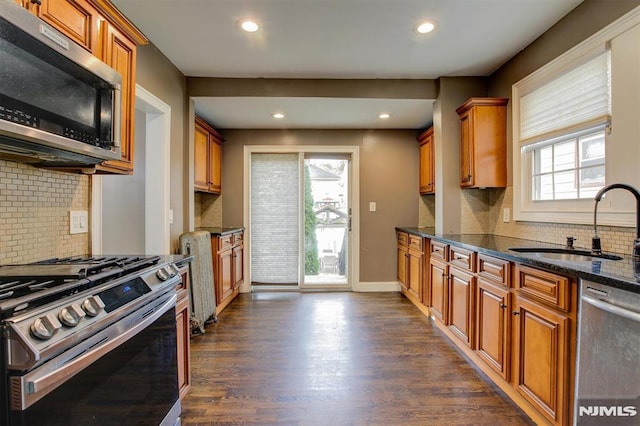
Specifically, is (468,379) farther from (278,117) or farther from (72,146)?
(278,117)

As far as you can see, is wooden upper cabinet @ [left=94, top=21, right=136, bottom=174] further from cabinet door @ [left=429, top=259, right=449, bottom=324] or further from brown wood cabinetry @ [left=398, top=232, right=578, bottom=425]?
cabinet door @ [left=429, top=259, right=449, bottom=324]

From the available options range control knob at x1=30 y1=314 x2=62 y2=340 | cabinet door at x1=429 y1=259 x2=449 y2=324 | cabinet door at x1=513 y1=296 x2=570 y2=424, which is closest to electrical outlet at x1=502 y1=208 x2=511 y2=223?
cabinet door at x1=429 y1=259 x2=449 y2=324

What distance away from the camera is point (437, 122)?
326cm

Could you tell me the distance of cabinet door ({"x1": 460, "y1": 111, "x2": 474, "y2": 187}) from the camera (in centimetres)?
294

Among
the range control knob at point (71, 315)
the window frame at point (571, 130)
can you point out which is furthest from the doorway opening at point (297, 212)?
the range control knob at point (71, 315)

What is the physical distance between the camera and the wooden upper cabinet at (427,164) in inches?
153

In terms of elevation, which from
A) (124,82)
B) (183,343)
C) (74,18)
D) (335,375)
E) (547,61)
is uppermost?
(547,61)

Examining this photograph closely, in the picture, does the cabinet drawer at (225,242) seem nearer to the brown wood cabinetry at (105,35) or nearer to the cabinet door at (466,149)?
the brown wood cabinetry at (105,35)

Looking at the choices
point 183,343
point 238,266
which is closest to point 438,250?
point 183,343

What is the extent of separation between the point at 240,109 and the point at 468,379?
3.30m

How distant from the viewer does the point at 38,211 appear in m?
1.56

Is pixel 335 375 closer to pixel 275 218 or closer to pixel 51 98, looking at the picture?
pixel 51 98

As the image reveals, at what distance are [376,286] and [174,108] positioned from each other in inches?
129

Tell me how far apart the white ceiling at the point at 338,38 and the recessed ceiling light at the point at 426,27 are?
42mm
